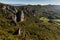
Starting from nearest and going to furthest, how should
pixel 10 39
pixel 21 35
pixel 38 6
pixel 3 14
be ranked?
pixel 10 39
pixel 21 35
pixel 3 14
pixel 38 6

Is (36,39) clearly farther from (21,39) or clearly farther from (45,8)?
(45,8)

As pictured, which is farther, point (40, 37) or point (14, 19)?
point (14, 19)

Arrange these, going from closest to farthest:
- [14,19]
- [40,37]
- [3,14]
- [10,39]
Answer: [10,39], [40,37], [14,19], [3,14]

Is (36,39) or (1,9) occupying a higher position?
(1,9)

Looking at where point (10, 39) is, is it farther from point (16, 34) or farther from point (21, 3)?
point (21, 3)

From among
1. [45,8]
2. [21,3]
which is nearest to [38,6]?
[45,8]

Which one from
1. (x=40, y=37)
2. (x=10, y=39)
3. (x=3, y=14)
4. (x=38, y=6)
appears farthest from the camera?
(x=38, y=6)

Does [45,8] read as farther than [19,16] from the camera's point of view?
Yes

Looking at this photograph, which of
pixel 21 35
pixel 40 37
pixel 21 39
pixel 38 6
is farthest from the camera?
pixel 38 6

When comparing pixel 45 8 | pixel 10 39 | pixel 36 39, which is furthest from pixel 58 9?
pixel 10 39
